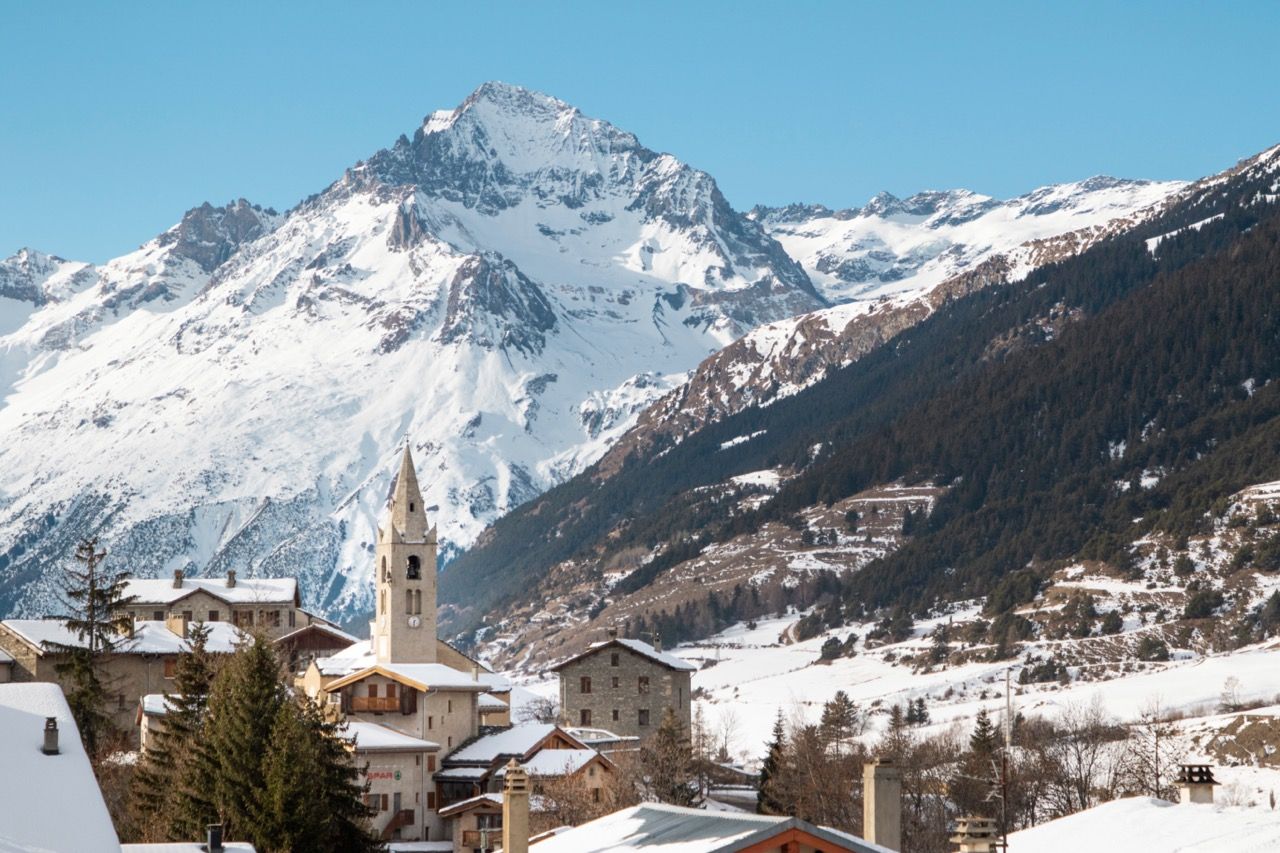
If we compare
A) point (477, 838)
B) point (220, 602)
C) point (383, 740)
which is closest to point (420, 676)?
point (383, 740)

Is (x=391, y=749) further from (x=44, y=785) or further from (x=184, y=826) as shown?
(x=44, y=785)

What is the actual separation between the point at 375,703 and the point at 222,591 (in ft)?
143

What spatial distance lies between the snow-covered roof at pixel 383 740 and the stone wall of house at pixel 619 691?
120 feet

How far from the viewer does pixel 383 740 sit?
348 ft

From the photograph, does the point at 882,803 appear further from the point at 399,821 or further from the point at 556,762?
the point at 556,762

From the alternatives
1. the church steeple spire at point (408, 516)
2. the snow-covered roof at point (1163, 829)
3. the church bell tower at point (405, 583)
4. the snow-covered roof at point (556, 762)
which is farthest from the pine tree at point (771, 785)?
the snow-covered roof at point (1163, 829)

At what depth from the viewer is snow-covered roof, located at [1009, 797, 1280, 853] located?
47.8 metres

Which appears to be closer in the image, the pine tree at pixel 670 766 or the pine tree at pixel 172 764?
the pine tree at pixel 172 764

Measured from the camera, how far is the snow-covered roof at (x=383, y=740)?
343 ft

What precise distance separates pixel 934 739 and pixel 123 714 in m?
49.7

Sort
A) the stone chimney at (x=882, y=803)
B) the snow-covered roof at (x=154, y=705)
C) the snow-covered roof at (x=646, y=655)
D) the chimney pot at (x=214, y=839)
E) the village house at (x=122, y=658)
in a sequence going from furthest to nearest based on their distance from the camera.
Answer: the snow-covered roof at (x=646, y=655)
the village house at (x=122, y=658)
the snow-covered roof at (x=154, y=705)
the stone chimney at (x=882, y=803)
the chimney pot at (x=214, y=839)

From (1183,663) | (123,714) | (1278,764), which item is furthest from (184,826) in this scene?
(1183,663)

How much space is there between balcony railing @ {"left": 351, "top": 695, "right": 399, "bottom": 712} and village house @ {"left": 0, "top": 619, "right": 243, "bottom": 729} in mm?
7198

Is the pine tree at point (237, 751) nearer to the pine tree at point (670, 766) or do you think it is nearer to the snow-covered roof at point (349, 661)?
the pine tree at point (670, 766)
